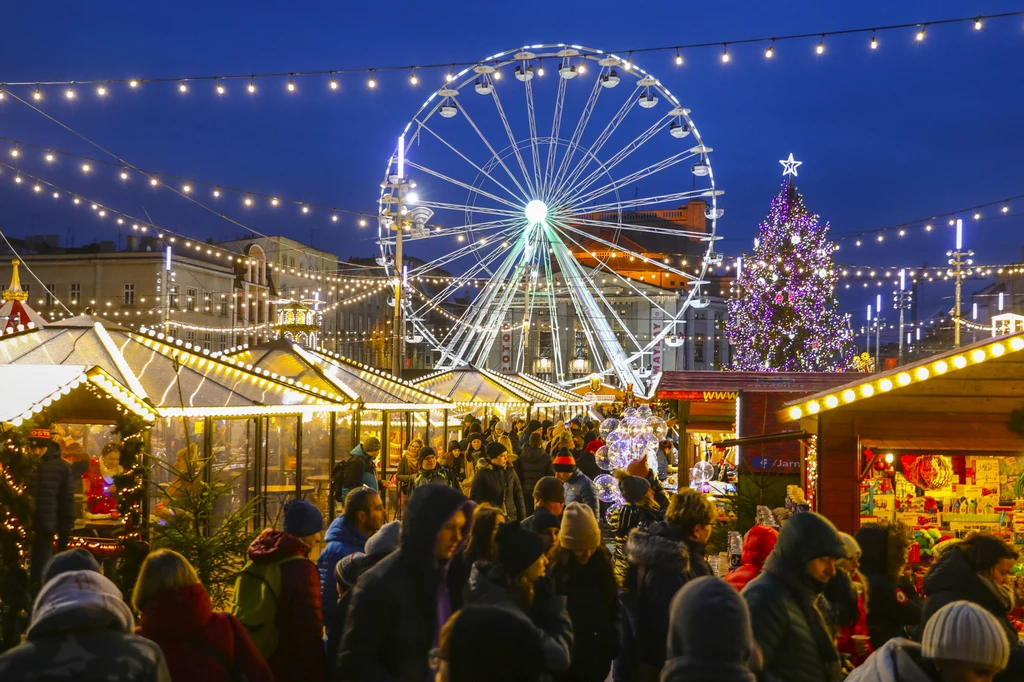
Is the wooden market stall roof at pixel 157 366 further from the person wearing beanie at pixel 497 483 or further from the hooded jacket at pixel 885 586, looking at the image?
the hooded jacket at pixel 885 586

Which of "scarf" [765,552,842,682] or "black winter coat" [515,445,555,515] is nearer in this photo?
"scarf" [765,552,842,682]

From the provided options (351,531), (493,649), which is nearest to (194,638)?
(493,649)

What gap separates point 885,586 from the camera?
17.1ft

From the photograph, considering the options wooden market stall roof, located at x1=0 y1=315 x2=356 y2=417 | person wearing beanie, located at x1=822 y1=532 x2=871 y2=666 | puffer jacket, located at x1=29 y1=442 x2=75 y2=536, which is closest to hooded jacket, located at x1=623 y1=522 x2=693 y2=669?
person wearing beanie, located at x1=822 y1=532 x2=871 y2=666

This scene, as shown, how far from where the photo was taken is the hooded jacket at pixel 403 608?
3.38 metres

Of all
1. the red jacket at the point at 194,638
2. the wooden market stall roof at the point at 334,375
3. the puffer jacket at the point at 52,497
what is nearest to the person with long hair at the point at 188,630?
the red jacket at the point at 194,638

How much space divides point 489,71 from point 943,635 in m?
23.0

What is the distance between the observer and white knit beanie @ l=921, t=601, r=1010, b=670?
9.79ft

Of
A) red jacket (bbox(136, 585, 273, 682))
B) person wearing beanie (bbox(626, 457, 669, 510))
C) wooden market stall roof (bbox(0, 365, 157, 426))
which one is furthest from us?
person wearing beanie (bbox(626, 457, 669, 510))

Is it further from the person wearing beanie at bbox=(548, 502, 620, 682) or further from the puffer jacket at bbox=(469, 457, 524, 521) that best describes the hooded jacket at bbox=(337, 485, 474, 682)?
the puffer jacket at bbox=(469, 457, 524, 521)

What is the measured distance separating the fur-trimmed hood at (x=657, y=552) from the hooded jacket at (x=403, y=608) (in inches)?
56.4

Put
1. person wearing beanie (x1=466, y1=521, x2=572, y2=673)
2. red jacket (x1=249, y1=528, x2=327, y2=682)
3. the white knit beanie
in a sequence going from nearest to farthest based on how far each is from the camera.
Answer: the white knit beanie, person wearing beanie (x1=466, y1=521, x2=572, y2=673), red jacket (x1=249, y1=528, x2=327, y2=682)

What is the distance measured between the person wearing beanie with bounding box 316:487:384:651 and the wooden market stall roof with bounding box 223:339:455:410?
9216 millimetres

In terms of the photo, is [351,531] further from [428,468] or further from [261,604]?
[428,468]
